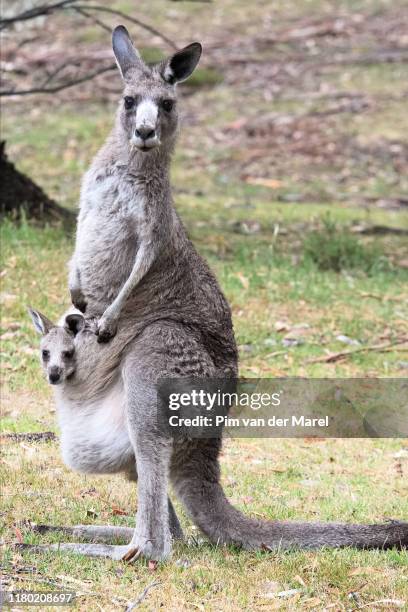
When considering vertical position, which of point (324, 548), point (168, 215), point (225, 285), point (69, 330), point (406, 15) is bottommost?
point (406, 15)

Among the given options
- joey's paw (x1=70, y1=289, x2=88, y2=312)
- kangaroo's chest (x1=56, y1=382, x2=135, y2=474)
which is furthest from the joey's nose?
joey's paw (x1=70, y1=289, x2=88, y2=312)

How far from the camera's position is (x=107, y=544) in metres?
4.42

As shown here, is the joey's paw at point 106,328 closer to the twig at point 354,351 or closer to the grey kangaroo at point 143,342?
the grey kangaroo at point 143,342

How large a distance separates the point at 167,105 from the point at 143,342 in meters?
1.09

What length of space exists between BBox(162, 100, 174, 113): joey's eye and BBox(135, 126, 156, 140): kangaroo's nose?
0.77 ft

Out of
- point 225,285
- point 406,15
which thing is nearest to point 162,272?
point 225,285

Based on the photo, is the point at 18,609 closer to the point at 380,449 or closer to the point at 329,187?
the point at 380,449

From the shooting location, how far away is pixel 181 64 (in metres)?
4.81

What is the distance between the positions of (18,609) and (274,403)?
11.6 feet

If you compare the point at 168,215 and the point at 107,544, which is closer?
the point at 107,544

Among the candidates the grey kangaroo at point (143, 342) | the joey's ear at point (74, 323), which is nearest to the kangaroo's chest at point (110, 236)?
the grey kangaroo at point (143, 342)

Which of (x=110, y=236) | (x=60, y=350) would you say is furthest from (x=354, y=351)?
(x=60, y=350)

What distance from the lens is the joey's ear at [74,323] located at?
476 centimetres

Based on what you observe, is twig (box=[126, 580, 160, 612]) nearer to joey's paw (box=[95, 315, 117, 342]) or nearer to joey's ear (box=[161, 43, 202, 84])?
joey's paw (box=[95, 315, 117, 342])
